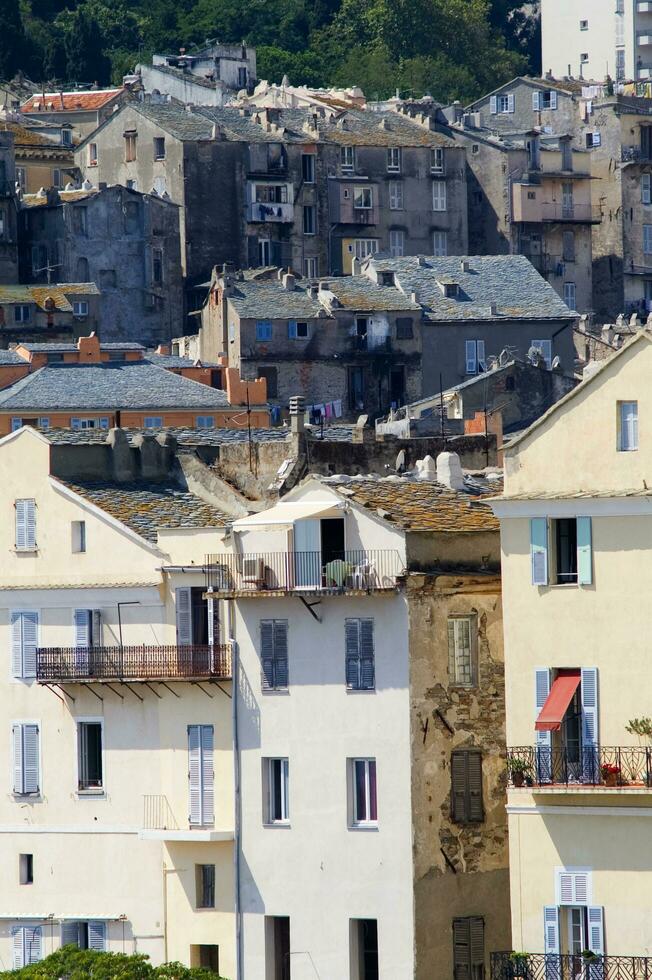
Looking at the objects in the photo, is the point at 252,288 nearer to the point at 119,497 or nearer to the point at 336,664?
the point at 119,497

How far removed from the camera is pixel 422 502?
5975 centimetres

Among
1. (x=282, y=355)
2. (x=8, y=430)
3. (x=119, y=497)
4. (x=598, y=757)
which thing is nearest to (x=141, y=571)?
(x=119, y=497)

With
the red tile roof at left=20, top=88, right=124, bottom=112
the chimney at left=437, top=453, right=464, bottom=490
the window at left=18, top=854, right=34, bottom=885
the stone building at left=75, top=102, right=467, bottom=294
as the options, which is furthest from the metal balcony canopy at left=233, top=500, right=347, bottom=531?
the red tile roof at left=20, top=88, right=124, bottom=112

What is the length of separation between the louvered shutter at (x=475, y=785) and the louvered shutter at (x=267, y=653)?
4208 millimetres

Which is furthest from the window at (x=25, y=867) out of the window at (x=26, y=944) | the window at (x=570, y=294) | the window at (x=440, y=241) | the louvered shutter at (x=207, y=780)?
the window at (x=570, y=294)

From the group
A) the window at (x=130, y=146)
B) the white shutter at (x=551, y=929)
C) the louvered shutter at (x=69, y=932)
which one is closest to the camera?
the white shutter at (x=551, y=929)

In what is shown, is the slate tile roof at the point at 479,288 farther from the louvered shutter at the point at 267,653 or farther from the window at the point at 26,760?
the louvered shutter at the point at 267,653

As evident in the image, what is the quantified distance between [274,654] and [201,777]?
318cm

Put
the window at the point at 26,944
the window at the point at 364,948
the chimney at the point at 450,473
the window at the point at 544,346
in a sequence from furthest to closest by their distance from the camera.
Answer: the window at the point at 544,346
the chimney at the point at 450,473
the window at the point at 26,944
the window at the point at 364,948

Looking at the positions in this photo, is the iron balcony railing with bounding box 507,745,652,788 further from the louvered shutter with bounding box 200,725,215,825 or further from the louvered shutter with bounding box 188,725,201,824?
the louvered shutter with bounding box 188,725,201,824

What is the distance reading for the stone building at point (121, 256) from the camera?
152125 millimetres

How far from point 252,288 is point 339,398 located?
685 cm

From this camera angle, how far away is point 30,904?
62.5 meters

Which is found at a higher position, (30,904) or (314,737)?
(314,737)
